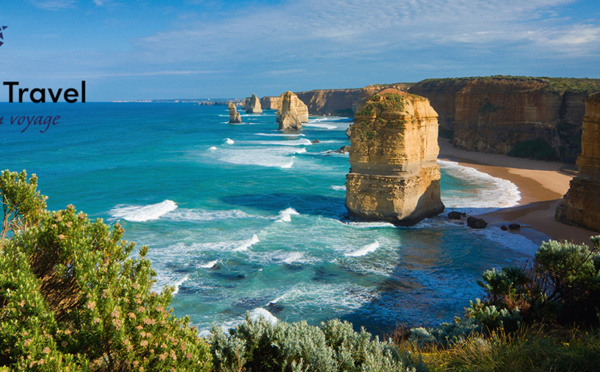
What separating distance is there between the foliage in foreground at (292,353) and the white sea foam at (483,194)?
20881mm

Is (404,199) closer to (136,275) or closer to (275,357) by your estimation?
(275,357)

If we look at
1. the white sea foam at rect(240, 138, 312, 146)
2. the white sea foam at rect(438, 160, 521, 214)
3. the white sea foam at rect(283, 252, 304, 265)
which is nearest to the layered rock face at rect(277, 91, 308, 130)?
the white sea foam at rect(240, 138, 312, 146)

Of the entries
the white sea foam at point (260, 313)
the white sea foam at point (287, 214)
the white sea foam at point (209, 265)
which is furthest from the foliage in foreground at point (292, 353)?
the white sea foam at point (287, 214)

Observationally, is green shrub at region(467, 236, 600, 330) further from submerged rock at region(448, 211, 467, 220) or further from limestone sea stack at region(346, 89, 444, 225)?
submerged rock at region(448, 211, 467, 220)

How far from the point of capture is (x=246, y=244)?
20219mm

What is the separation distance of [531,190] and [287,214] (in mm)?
18982

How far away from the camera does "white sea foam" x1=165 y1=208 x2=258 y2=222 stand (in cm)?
2481

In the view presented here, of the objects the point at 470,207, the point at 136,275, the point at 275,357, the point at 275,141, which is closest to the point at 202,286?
the point at 275,357

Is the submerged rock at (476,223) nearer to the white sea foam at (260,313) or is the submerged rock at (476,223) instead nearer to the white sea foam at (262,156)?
the white sea foam at (260,313)

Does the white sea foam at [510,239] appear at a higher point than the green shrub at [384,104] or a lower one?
lower

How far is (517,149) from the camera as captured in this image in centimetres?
4791

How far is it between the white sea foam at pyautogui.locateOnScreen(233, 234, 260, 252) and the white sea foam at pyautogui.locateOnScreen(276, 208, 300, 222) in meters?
3.32

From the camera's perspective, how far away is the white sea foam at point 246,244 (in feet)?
64.6

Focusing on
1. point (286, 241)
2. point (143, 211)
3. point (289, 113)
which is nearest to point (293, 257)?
point (286, 241)
